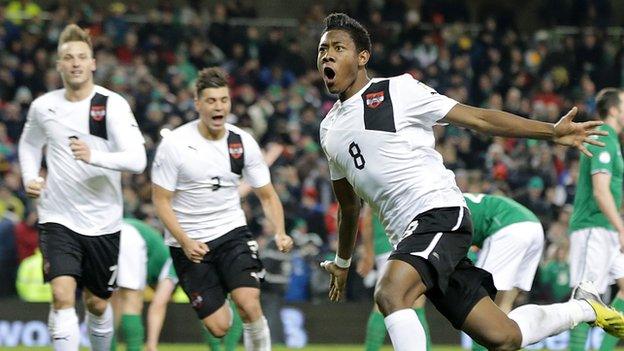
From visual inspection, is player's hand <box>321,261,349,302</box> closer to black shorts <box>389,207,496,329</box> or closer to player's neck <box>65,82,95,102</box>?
black shorts <box>389,207,496,329</box>

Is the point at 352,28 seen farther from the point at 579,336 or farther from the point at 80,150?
the point at 579,336

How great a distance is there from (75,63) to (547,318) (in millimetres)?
3706

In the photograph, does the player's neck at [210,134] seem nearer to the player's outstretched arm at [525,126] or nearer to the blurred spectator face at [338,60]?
the blurred spectator face at [338,60]

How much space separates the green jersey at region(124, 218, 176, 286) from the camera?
11172 mm

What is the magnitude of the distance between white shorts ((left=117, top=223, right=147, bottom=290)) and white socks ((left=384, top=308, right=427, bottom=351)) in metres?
4.19

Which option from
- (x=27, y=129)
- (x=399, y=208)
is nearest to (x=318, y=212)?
(x=27, y=129)

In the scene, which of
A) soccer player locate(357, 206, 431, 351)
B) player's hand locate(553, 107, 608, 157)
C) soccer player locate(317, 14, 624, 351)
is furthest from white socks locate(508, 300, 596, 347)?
soccer player locate(357, 206, 431, 351)

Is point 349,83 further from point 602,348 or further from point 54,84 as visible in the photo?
point 54,84

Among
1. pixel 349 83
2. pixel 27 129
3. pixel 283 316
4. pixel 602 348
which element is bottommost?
pixel 283 316

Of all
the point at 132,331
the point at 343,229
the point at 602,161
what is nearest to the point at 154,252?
the point at 132,331

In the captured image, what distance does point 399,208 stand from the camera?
6777 millimetres

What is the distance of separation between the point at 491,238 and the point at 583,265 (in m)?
0.91

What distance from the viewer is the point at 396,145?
22.0 ft

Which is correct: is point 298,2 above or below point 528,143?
above
